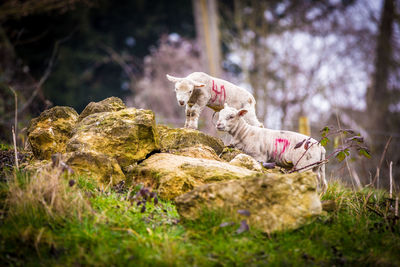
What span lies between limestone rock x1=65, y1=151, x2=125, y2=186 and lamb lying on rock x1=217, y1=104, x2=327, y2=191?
1668 millimetres

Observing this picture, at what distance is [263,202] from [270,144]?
1.85m

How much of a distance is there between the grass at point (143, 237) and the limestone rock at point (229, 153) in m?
1.81

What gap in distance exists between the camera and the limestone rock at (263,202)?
295 cm

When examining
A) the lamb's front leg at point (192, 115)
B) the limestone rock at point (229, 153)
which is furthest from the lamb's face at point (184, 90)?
the limestone rock at point (229, 153)

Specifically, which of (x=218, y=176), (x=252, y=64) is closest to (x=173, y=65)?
(x=252, y=64)

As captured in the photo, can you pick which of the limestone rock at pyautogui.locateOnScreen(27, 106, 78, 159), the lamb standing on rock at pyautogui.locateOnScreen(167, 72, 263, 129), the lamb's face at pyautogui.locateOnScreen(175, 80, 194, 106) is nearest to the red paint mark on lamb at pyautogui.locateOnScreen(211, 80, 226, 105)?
the lamb standing on rock at pyautogui.locateOnScreen(167, 72, 263, 129)

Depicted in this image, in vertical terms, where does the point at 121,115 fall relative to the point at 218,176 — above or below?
above

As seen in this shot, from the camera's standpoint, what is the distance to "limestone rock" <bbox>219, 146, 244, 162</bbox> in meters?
4.92

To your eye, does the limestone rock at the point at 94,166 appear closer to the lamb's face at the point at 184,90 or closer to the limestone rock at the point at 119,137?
the limestone rock at the point at 119,137

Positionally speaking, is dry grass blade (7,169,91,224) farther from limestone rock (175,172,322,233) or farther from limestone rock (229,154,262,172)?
limestone rock (229,154,262,172)

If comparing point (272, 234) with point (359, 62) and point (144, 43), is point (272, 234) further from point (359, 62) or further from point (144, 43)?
point (144, 43)

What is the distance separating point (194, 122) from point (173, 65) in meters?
11.6

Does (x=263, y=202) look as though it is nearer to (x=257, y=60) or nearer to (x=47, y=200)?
(x=47, y=200)

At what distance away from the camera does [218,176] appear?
3646mm
